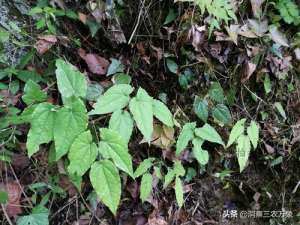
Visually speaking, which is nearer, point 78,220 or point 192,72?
point 78,220

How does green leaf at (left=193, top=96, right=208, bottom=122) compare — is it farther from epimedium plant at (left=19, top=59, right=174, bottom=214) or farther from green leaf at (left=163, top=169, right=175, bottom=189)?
epimedium plant at (left=19, top=59, right=174, bottom=214)

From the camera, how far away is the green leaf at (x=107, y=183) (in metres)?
1.03

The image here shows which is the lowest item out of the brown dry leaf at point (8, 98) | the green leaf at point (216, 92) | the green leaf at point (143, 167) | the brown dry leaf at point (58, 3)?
the green leaf at point (143, 167)

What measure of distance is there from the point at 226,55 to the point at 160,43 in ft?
1.24

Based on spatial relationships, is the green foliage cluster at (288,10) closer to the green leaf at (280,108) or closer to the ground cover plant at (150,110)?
the ground cover plant at (150,110)

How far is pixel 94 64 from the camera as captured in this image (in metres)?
1.63

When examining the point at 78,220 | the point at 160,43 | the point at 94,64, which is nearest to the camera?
the point at 78,220

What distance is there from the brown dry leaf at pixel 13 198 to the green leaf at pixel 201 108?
2.99 ft

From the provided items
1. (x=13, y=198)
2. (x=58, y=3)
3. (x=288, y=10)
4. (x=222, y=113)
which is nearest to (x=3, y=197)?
(x=13, y=198)

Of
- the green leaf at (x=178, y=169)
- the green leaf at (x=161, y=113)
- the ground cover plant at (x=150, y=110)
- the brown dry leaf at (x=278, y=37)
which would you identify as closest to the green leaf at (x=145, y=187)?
the ground cover plant at (x=150, y=110)

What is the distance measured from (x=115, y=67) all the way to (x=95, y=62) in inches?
3.8

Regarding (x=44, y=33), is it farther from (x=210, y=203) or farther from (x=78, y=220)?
(x=210, y=203)

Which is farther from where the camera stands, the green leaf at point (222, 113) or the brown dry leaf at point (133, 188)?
the green leaf at point (222, 113)

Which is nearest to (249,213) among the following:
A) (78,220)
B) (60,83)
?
(78,220)
